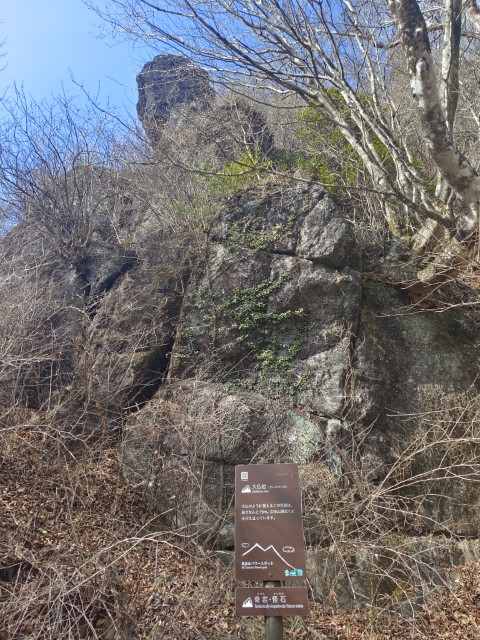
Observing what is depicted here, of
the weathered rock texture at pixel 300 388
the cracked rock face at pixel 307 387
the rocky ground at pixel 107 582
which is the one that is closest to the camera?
the rocky ground at pixel 107 582

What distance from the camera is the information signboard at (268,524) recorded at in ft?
12.4

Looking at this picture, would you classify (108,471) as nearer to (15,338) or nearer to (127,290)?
(15,338)

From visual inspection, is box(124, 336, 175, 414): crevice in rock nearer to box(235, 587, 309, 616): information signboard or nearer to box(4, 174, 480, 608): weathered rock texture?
box(4, 174, 480, 608): weathered rock texture

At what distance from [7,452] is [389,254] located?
6.13m

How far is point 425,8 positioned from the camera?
8805mm

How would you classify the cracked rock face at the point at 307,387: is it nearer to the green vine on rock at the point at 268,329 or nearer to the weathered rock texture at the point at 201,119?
the green vine on rock at the point at 268,329

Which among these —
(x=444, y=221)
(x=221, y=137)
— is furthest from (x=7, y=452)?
(x=221, y=137)

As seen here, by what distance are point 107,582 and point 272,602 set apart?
5.72 feet

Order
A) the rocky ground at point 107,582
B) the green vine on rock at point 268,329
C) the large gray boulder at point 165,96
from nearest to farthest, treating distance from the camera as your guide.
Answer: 1. the rocky ground at point 107,582
2. the green vine on rock at point 268,329
3. the large gray boulder at point 165,96

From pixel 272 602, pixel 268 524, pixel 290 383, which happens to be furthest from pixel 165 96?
pixel 272 602

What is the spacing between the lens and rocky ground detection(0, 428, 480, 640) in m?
4.46

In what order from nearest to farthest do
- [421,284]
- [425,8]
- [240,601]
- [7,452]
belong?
[240,601]
[7,452]
[421,284]
[425,8]

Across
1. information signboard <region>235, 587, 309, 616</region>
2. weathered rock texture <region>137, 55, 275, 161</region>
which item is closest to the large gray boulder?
weathered rock texture <region>137, 55, 275, 161</region>

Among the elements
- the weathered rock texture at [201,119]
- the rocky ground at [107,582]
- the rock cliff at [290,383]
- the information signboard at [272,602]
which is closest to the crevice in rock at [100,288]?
the rock cliff at [290,383]
